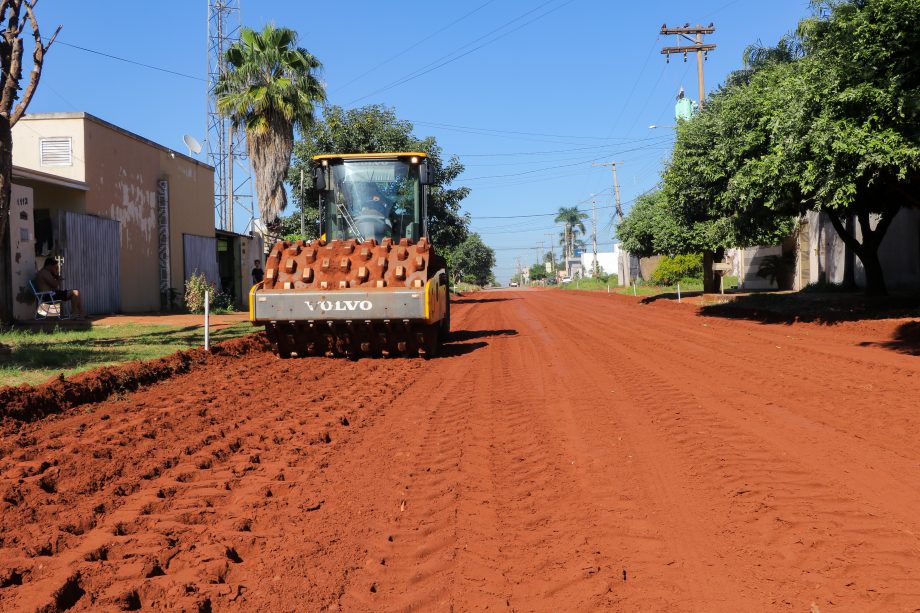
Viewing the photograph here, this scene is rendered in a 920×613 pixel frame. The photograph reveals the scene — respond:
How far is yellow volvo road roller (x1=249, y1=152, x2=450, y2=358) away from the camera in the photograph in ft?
34.6

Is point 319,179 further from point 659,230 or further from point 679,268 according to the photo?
point 679,268

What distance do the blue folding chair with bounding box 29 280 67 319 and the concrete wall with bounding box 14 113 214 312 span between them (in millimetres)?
3678

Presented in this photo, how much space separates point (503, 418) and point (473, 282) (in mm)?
109510

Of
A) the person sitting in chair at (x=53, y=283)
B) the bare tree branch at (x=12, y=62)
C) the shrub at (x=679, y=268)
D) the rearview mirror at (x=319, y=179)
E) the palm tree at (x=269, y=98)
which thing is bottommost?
the person sitting in chair at (x=53, y=283)

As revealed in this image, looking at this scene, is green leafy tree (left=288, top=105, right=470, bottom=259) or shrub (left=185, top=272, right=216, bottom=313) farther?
green leafy tree (left=288, top=105, right=470, bottom=259)

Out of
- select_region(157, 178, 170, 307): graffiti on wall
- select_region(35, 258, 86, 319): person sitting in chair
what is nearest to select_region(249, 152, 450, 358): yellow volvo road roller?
select_region(35, 258, 86, 319): person sitting in chair

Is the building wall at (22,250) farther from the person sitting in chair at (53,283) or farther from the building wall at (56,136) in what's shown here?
the building wall at (56,136)

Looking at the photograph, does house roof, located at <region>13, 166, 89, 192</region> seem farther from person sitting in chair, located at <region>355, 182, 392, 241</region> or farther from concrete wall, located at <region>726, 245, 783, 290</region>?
concrete wall, located at <region>726, 245, 783, 290</region>

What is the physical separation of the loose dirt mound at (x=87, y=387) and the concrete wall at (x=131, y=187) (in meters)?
11.4

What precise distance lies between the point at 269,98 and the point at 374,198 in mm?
14467

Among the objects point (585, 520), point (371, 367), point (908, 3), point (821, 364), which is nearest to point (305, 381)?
point (371, 367)

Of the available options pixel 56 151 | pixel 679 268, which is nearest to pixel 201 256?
pixel 56 151

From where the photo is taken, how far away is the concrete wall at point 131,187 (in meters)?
19.8

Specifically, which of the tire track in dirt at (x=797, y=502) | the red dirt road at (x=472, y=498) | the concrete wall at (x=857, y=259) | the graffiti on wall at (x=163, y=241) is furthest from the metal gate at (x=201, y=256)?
the concrete wall at (x=857, y=259)
